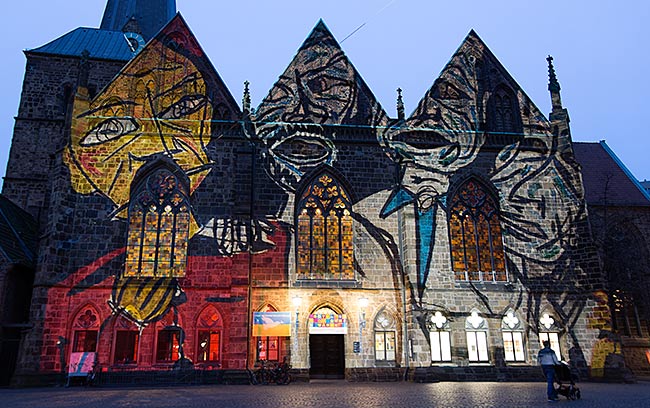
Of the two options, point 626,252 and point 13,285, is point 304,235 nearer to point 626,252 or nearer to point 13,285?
point 13,285

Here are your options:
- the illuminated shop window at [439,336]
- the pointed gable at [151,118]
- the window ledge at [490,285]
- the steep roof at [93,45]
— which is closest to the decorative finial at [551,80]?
the window ledge at [490,285]

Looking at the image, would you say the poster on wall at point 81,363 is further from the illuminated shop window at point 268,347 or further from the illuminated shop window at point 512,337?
the illuminated shop window at point 512,337

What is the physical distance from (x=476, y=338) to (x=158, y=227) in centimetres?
1281

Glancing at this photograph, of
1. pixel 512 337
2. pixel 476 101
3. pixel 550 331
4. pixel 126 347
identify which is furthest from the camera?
pixel 476 101

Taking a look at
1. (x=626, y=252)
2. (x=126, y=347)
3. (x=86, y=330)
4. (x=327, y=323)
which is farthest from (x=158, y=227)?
(x=626, y=252)

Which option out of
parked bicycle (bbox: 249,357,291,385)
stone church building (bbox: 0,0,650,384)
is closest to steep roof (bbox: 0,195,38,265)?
stone church building (bbox: 0,0,650,384)

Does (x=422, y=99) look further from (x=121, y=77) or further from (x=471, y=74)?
(x=121, y=77)

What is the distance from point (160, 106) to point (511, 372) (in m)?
17.2

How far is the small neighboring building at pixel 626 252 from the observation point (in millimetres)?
24125

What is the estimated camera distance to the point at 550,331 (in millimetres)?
19375

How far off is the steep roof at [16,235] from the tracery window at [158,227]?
3695 millimetres

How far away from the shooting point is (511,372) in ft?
60.7

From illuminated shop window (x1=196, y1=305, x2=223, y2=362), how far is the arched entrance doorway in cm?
336

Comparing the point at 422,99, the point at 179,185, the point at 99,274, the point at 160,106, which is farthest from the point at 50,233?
the point at 422,99
